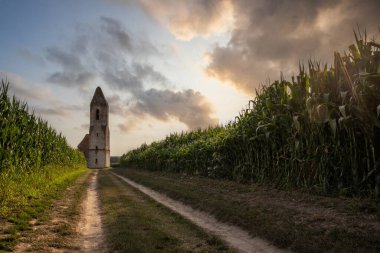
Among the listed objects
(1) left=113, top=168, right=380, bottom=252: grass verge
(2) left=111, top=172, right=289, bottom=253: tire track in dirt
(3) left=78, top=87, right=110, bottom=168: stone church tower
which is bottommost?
(2) left=111, top=172, right=289, bottom=253: tire track in dirt

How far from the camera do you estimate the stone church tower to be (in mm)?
84812

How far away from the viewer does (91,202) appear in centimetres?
1226

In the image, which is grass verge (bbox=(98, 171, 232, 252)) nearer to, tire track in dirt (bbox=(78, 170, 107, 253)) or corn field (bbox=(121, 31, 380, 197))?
tire track in dirt (bbox=(78, 170, 107, 253))

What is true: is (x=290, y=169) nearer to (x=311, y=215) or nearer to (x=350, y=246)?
(x=311, y=215)

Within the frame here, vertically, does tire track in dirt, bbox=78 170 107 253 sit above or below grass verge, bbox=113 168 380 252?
below

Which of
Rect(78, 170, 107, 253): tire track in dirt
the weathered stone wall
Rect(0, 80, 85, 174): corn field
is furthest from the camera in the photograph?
the weathered stone wall

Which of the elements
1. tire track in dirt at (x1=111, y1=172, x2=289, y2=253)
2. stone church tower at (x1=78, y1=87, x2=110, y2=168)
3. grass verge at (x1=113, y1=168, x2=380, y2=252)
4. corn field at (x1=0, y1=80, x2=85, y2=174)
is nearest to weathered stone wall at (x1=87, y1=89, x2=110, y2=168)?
stone church tower at (x1=78, y1=87, x2=110, y2=168)

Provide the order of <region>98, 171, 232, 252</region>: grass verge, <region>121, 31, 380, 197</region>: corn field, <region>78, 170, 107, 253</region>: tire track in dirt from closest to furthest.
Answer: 1. <region>98, 171, 232, 252</region>: grass verge
2. <region>78, 170, 107, 253</region>: tire track in dirt
3. <region>121, 31, 380, 197</region>: corn field

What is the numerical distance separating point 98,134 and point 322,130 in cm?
8254

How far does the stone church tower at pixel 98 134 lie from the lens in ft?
278

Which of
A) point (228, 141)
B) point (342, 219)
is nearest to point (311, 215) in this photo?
point (342, 219)

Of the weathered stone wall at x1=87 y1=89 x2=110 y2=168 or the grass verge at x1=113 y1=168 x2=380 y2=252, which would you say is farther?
the weathered stone wall at x1=87 y1=89 x2=110 y2=168

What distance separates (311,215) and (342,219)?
722 mm

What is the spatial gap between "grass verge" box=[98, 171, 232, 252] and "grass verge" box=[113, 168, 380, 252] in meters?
1.09
